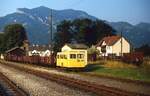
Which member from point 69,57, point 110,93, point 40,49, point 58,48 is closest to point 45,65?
point 69,57

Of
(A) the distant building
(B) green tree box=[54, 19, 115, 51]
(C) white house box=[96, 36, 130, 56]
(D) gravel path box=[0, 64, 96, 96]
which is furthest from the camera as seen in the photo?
(B) green tree box=[54, 19, 115, 51]

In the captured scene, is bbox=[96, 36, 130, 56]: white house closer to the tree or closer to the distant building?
the distant building

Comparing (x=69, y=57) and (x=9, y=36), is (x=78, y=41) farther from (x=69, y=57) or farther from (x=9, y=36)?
(x=69, y=57)

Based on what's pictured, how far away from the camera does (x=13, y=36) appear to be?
14750 centimetres

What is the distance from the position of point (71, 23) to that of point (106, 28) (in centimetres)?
1432

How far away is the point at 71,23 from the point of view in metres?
149

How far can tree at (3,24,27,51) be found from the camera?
14550cm

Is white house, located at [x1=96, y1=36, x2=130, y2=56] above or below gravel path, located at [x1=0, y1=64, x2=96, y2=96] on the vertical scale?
above

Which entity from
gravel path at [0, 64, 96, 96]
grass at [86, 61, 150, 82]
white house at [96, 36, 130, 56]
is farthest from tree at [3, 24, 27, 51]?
gravel path at [0, 64, 96, 96]

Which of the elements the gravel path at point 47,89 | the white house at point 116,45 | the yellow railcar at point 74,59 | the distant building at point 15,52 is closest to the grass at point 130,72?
the yellow railcar at point 74,59

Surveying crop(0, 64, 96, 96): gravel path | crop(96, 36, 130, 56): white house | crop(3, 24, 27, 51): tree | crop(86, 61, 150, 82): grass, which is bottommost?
crop(0, 64, 96, 96): gravel path

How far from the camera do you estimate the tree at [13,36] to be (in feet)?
477

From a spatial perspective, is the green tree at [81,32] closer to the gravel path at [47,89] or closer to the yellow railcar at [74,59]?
the yellow railcar at [74,59]

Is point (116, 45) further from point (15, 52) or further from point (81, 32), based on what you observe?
point (15, 52)
